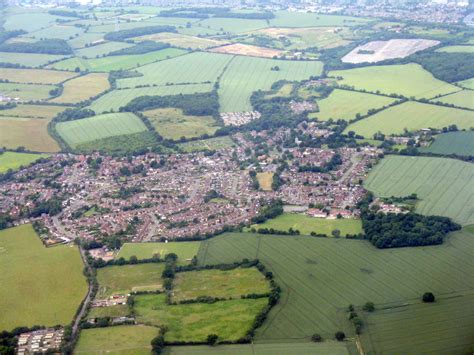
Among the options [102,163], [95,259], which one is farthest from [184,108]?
[95,259]

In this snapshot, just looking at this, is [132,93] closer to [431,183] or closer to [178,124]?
[178,124]

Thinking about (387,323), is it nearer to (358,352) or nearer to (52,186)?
(358,352)

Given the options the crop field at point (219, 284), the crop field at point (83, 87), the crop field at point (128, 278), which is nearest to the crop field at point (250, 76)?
the crop field at point (83, 87)

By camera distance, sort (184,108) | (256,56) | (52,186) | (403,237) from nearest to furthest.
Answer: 1. (403,237)
2. (52,186)
3. (184,108)
4. (256,56)

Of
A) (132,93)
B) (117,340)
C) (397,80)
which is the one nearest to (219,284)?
(117,340)

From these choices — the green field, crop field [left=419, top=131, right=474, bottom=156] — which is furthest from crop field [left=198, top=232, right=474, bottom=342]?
crop field [left=419, top=131, right=474, bottom=156]

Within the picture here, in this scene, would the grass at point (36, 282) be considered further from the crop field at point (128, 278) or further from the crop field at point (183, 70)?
the crop field at point (183, 70)
